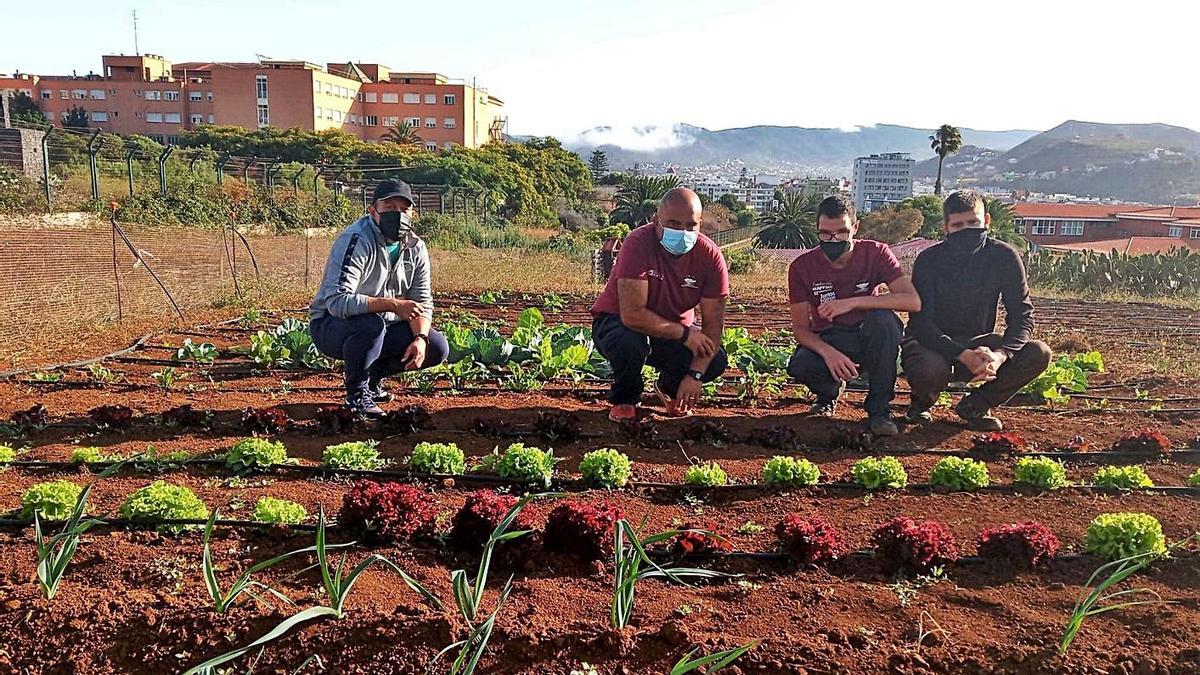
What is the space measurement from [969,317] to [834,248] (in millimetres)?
1025

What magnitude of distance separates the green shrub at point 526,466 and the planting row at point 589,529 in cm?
62

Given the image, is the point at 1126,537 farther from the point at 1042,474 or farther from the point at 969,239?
the point at 969,239

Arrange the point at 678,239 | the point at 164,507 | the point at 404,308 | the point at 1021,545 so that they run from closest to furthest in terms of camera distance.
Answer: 1. the point at 1021,545
2. the point at 164,507
3. the point at 678,239
4. the point at 404,308

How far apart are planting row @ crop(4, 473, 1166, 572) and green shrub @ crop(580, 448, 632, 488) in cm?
69

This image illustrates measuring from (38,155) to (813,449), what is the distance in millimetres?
23710

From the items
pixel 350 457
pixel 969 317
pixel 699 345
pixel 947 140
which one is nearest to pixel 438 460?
pixel 350 457

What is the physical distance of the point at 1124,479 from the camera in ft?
12.6

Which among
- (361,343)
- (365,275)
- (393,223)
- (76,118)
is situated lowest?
(361,343)

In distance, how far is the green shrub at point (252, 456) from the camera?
13.0 feet

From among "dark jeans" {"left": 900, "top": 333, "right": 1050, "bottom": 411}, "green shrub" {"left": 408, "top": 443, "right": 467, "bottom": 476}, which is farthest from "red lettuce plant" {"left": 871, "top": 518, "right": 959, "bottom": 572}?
"dark jeans" {"left": 900, "top": 333, "right": 1050, "bottom": 411}

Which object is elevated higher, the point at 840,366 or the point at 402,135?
the point at 402,135

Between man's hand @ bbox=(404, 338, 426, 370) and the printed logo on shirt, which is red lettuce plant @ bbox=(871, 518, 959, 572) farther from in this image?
man's hand @ bbox=(404, 338, 426, 370)

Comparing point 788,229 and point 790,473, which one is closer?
→ point 790,473

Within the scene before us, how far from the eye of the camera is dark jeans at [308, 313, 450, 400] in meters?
4.98
